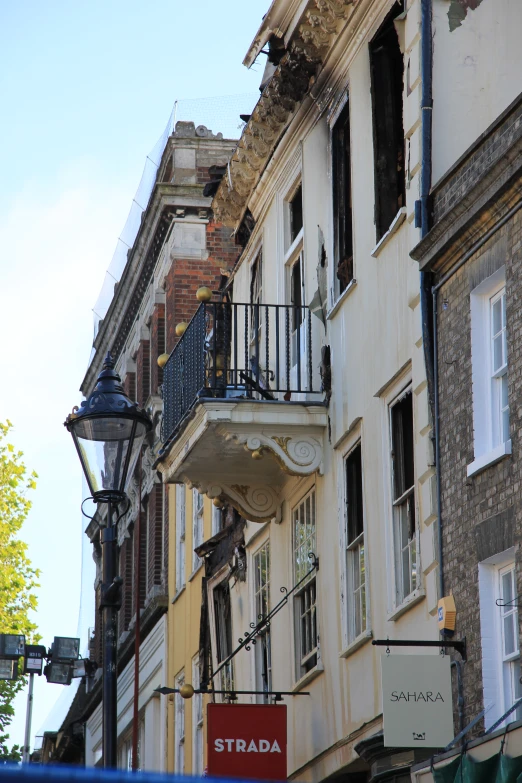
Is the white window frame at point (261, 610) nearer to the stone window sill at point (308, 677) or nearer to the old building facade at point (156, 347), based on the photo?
the stone window sill at point (308, 677)

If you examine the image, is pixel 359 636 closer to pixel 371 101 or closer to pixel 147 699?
pixel 371 101

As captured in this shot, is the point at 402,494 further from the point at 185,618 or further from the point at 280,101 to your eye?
the point at 185,618

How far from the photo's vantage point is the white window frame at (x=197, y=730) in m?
21.1

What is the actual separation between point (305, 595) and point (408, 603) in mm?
3999

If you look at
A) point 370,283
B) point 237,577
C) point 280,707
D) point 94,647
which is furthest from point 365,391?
point 94,647

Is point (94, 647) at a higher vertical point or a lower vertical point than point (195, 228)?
lower

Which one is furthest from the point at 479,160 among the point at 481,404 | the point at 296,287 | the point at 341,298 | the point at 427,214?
the point at 296,287

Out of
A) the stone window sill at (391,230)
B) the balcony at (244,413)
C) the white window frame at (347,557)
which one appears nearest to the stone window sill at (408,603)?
the white window frame at (347,557)

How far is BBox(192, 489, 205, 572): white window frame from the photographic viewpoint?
22547 mm

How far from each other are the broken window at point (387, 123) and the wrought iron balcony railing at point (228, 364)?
202 cm

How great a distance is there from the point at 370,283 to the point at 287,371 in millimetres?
1851

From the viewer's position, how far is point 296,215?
57.7 ft

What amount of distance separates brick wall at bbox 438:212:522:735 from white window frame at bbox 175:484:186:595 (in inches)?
518

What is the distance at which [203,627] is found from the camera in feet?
68.7
